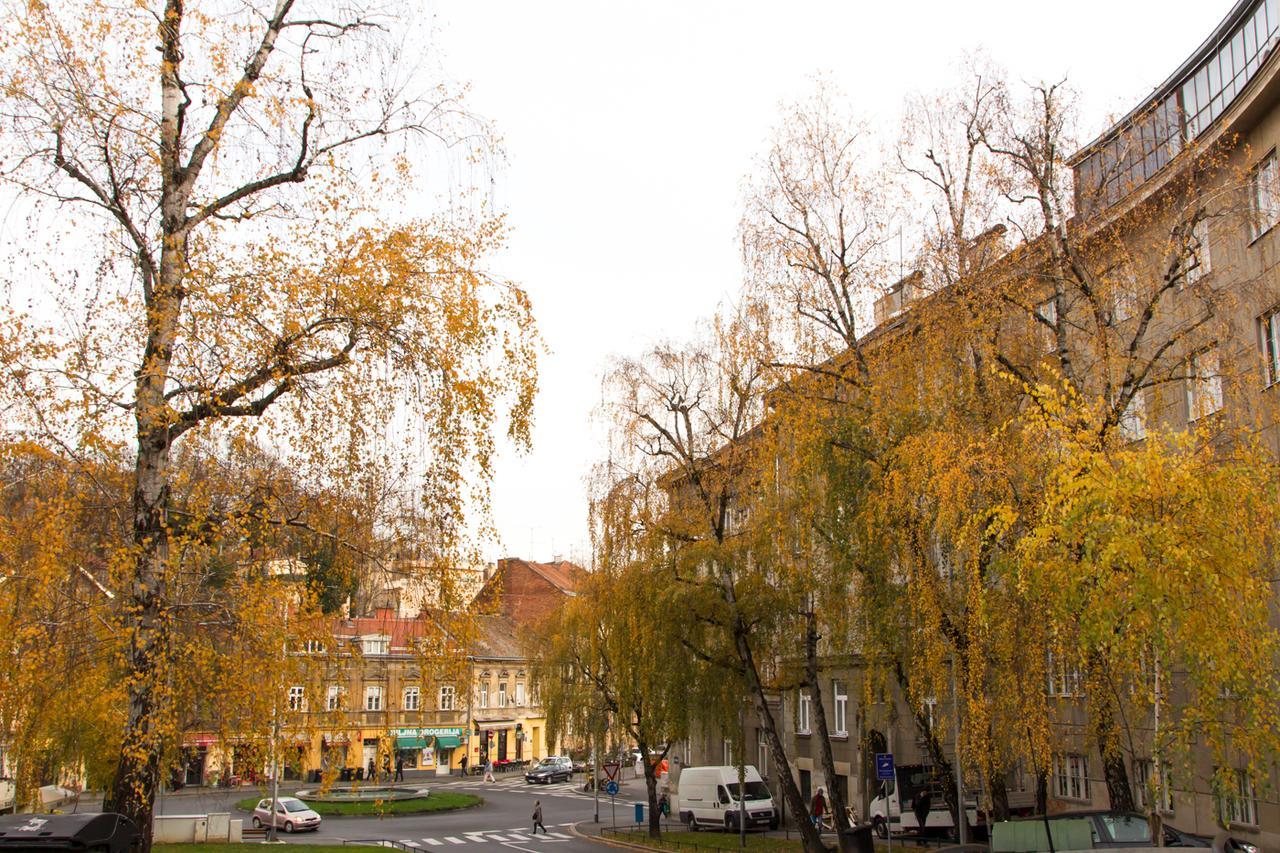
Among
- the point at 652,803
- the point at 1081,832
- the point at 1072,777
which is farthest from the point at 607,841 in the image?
the point at 1081,832

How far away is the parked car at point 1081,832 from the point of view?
16.2 metres

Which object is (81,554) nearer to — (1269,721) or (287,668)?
(287,668)

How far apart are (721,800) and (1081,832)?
74.5ft

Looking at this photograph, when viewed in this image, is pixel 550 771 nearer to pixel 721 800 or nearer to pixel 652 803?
pixel 721 800

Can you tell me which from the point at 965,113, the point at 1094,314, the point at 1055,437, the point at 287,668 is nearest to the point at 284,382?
the point at 287,668

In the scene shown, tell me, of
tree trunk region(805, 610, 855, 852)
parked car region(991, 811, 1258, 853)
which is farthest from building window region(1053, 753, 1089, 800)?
parked car region(991, 811, 1258, 853)

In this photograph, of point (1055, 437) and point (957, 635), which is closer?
point (1055, 437)

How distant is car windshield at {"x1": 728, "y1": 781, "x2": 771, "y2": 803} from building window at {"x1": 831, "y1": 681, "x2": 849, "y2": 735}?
410cm

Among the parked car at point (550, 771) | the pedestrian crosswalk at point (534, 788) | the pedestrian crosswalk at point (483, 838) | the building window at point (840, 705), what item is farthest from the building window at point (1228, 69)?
the parked car at point (550, 771)

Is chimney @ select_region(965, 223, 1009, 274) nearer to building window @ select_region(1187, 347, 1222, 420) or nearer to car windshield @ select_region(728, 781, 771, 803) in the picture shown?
building window @ select_region(1187, 347, 1222, 420)

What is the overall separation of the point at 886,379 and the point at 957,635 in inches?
190

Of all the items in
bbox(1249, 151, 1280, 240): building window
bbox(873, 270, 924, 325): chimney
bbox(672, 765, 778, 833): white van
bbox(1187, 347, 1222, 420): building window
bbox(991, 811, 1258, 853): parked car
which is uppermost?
bbox(1249, 151, 1280, 240): building window

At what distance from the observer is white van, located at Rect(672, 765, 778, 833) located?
121 feet

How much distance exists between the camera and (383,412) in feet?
39.5
